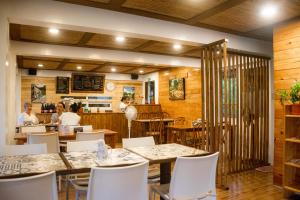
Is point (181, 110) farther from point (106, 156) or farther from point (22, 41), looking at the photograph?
point (106, 156)

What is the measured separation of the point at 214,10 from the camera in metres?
3.25

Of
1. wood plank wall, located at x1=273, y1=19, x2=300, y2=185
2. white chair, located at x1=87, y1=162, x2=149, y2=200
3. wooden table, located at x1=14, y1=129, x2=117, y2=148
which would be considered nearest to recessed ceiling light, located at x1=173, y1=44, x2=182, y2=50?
wood plank wall, located at x1=273, y1=19, x2=300, y2=185

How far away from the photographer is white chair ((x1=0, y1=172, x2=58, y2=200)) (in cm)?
143

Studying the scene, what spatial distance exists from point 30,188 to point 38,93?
8.48 m

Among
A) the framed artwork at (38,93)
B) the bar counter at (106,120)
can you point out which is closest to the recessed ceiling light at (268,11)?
the bar counter at (106,120)

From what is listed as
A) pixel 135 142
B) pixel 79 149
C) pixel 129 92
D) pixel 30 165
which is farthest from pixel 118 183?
pixel 129 92

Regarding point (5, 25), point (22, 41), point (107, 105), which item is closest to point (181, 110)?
point (107, 105)

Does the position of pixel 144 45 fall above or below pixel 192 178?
above

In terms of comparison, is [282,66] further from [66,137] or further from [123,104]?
[123,104]

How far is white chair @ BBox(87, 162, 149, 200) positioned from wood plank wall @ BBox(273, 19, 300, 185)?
9.54ft

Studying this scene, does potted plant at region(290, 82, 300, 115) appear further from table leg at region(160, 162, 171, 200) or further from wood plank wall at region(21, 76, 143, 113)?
wood plank wall at region(21, 76, 143, 113)

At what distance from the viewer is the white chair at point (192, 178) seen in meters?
1.99

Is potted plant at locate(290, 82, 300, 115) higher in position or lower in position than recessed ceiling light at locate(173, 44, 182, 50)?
lower

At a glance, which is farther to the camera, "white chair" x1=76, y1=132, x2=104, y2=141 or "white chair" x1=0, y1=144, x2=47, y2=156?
"white chair" x1=76, y1=132, x2=104, y2=141
